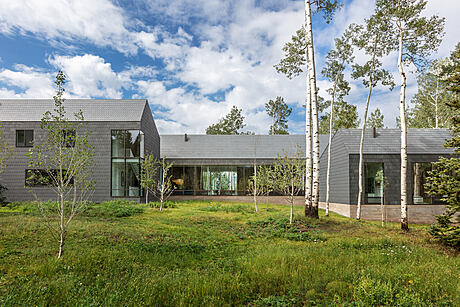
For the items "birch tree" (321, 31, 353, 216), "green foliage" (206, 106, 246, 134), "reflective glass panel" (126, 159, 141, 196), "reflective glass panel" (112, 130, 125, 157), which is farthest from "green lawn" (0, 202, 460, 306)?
"green foliage" (206, 106, 246, 134)

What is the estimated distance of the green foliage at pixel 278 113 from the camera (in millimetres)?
43719

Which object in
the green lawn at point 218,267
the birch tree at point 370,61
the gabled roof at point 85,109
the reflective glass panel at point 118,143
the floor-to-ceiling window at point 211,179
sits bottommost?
the green lawn at point 218,267

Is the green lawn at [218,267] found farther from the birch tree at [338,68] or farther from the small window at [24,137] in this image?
the small window at [24,137]

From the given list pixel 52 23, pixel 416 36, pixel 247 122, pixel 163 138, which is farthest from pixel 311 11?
pixel 247 122

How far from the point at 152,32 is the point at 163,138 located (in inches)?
508

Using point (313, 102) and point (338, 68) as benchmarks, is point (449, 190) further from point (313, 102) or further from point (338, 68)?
point (338, 68)

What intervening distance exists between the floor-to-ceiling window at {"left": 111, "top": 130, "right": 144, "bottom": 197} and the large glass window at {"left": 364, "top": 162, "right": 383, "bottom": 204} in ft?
50.4

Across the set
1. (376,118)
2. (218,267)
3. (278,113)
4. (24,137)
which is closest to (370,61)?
(218,267)

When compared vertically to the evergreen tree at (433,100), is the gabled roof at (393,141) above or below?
below

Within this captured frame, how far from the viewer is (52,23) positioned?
14.0 meters

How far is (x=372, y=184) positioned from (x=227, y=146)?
1396 centimetres

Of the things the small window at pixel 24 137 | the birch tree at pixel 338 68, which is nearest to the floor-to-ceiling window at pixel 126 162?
the small window at pixel 24 137

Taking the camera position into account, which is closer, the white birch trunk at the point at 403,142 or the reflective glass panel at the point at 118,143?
the white birch trunk at the point at 403,142

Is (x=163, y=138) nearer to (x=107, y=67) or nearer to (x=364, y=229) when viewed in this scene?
(x=107, y=67)
